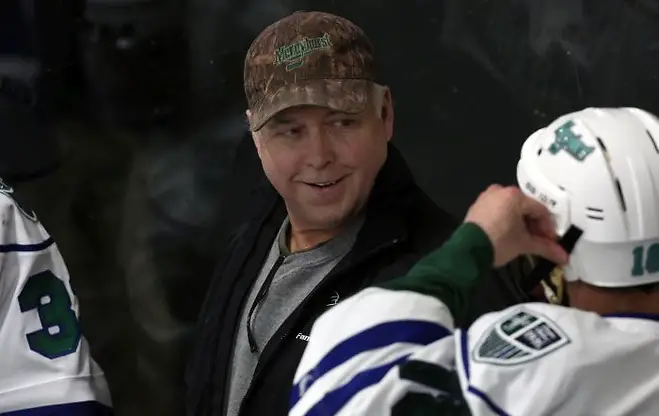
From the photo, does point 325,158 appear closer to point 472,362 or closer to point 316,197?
point 316,197

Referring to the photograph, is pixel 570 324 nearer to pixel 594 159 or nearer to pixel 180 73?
pixel 594 159

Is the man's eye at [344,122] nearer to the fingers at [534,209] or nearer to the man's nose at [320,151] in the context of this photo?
the man's nose at [320,151]

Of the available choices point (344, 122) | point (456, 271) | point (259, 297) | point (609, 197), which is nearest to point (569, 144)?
point (609, 197)

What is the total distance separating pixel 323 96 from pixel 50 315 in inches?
18.9

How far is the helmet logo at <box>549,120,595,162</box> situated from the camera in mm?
828

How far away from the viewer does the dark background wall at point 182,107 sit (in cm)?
163

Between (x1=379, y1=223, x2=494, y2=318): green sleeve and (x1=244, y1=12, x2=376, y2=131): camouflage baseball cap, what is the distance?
34cm

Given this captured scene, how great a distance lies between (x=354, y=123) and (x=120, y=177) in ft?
3.35

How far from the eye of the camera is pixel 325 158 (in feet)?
3.60

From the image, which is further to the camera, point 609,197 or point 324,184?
point 324,184

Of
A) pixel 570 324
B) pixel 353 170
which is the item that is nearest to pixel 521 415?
pixel 570 324

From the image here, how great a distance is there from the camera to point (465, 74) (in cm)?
171

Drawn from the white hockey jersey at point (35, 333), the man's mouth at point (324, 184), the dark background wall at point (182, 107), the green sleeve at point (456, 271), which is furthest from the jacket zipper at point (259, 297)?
the dark background wall at point (182, 107)

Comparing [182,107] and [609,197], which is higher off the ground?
[609,197]
